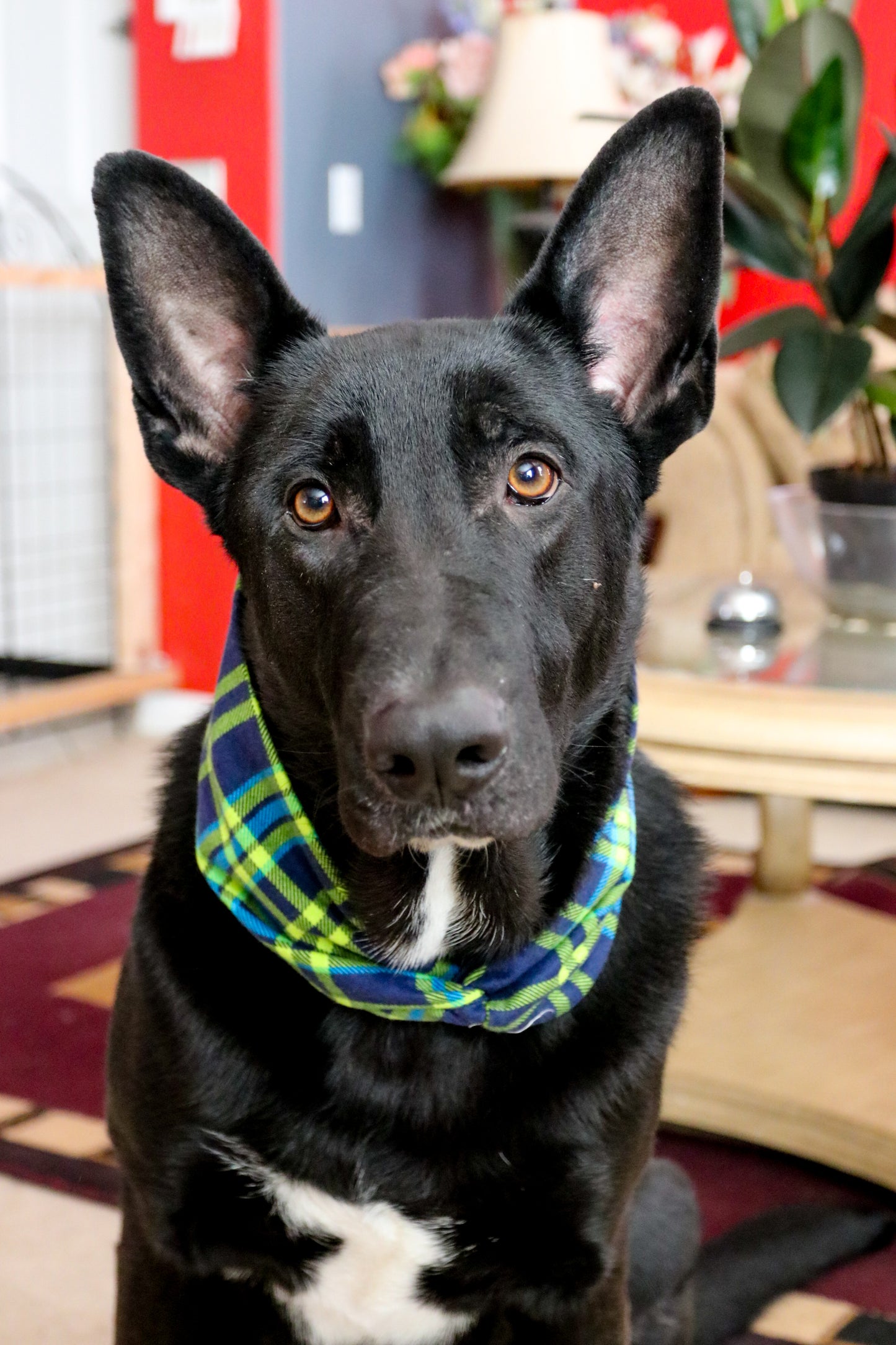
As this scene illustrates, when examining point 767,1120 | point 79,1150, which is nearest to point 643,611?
point 767,1120

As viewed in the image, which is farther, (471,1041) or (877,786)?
(877,786)

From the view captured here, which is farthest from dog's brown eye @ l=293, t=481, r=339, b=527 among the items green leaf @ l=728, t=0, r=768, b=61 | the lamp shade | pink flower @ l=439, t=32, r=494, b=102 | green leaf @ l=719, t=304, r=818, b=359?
pink flower @ l=439, t=32, r=494, b=102

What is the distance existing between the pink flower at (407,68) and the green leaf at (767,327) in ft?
9.69

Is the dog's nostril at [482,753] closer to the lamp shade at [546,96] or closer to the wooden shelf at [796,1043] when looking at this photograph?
the wooden shelf at [796,1043]

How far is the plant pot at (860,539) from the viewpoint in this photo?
81.6 inches

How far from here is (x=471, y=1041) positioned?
1199mm

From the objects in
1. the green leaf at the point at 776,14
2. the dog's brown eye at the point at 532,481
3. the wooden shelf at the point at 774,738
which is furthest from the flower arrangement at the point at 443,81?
the dog's brown eye at the point at 532,481

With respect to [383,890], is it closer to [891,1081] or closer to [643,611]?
[643,611]

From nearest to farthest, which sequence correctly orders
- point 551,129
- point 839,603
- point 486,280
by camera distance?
point 839,603 < point 551,129 < point 486,280

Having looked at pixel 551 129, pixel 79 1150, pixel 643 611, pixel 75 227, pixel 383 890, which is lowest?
pixel 79 1150

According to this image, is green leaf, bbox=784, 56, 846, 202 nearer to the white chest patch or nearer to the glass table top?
the glass table top

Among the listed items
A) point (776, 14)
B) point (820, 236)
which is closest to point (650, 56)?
point (776, 14)

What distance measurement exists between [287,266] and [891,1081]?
315cm

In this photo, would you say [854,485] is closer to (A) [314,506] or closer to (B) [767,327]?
(B) [767,327]
